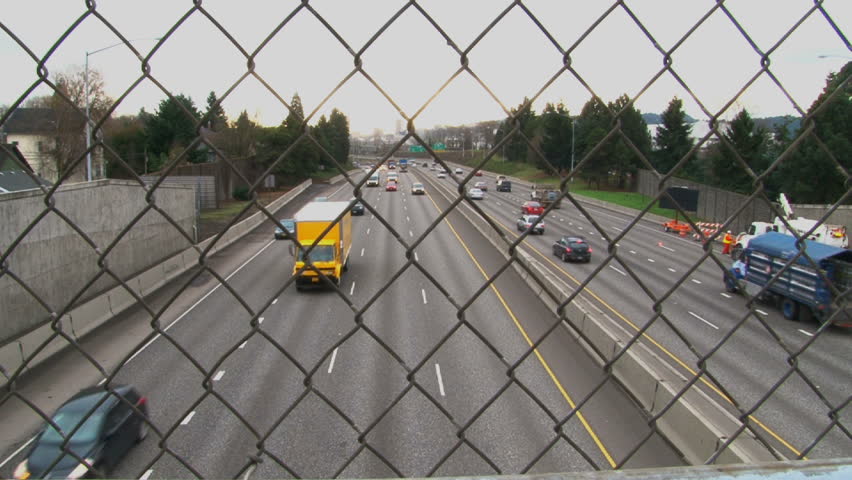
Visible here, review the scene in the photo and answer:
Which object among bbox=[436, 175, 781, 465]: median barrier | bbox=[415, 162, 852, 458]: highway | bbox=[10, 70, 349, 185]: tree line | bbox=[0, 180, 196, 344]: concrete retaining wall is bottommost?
bbox=[415, 162, 852, 458]: highway

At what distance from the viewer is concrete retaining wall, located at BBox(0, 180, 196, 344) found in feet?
20.5

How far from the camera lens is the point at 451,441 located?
9.40 meters

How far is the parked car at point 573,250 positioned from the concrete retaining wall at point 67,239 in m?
15.4

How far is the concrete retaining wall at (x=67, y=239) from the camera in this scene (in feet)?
20.5

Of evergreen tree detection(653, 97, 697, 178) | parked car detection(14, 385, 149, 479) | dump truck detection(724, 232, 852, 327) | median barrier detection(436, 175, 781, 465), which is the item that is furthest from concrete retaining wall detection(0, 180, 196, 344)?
dump truck detection(724, 232, 852, 327)

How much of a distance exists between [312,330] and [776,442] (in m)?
10.6

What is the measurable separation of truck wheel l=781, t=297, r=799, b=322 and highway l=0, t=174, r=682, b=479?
22.4 ft

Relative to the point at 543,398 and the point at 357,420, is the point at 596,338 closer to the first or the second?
the point at 543,398

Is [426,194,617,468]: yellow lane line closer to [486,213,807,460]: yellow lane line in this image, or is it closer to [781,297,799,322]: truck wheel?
[486,213,807,460]: yellow lane line

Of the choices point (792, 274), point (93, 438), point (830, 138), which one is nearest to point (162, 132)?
point (93, 438)

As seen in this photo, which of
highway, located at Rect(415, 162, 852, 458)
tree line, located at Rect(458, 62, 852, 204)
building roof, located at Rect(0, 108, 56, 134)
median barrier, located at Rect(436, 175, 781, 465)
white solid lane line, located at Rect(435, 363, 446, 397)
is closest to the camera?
tree line, located at Rect(458, 62, 852, 204)

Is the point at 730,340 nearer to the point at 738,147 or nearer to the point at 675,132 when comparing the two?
the point at 675,132

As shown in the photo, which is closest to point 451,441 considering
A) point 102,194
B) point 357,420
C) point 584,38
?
point 357,420

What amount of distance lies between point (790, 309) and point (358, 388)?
1253 cm
